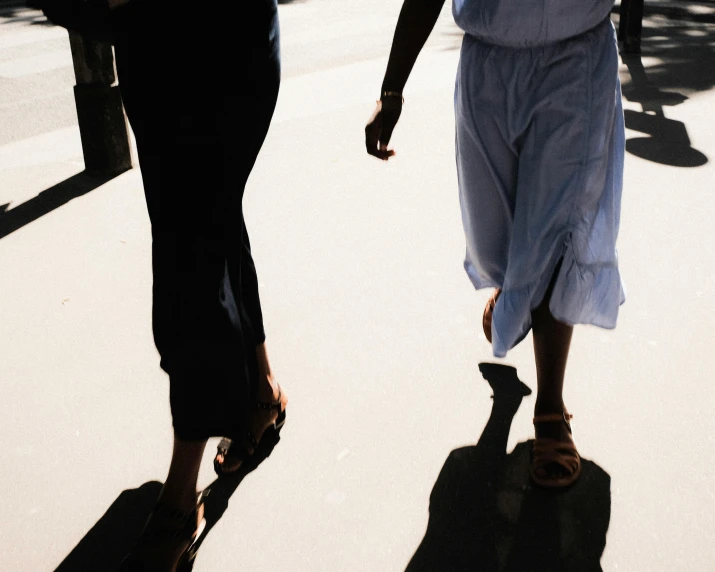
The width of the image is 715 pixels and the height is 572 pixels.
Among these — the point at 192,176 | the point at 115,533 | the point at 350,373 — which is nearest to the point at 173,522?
the point at 115,533

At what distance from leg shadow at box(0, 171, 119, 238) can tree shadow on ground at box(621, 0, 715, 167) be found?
3.23m

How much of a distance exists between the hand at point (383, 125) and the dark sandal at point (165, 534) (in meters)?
1.09

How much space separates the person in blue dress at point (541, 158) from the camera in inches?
80.9

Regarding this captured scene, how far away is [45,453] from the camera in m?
2.46

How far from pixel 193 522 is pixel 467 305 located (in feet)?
5.08

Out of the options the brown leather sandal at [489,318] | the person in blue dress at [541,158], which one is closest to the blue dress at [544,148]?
the person in blue dress at [541,158]

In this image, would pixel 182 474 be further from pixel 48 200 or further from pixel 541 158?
pixel 48 200

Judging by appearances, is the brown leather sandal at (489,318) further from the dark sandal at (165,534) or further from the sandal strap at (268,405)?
the dark sandal at (165,534)

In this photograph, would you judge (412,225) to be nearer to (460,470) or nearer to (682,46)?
(460,470)

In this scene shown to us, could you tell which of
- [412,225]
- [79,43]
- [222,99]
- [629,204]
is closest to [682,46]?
[629,204]

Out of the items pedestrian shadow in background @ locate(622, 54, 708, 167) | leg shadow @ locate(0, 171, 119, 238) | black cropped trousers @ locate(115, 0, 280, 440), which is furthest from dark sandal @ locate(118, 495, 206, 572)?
pedestrian shadow in background @ locate(622, 54, 708, 167)

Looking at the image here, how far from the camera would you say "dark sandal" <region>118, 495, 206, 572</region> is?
198 centimetres

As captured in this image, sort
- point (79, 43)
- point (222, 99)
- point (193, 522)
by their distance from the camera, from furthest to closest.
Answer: point (79, 43) → point (193, 522) → point (222, 99)

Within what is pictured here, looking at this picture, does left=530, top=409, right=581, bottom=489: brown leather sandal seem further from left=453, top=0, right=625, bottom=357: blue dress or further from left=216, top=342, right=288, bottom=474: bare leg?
left=216, top=342, right=288, bottom=474: bare leg
